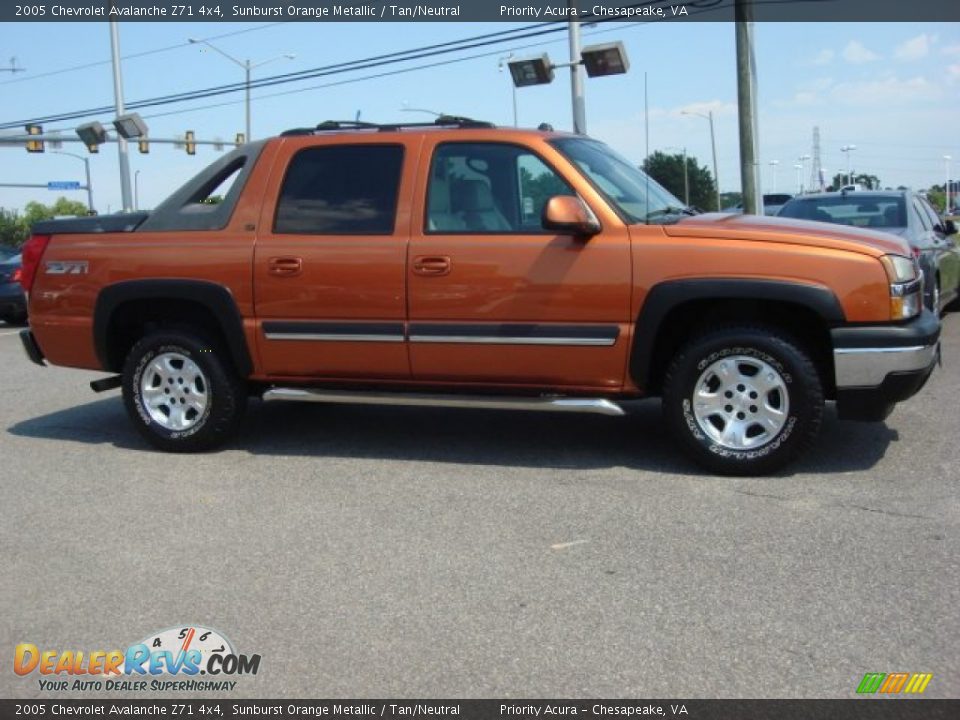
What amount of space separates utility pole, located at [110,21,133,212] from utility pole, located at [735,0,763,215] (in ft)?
66.9

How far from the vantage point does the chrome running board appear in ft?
17.2

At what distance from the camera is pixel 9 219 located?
70.9 m

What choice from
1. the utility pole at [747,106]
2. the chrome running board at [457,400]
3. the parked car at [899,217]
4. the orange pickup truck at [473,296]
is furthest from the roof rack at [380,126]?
the utility pole at [747,106]

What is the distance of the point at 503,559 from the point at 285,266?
242 cm

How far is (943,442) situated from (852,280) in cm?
149

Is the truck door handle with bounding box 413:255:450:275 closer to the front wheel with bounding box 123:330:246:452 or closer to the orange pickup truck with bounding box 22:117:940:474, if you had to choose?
the orange pickup truck with bounding box 22:117:940:474

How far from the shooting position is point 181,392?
614 centimetres

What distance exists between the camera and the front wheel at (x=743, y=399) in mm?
5004

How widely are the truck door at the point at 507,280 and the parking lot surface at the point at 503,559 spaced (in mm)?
623

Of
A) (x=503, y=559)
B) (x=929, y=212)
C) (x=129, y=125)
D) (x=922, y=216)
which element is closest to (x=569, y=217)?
(x=503, y=559)

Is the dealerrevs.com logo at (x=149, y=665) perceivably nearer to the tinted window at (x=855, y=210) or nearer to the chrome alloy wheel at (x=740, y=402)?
the chrome alloy wheel at (x=740, y=402)
